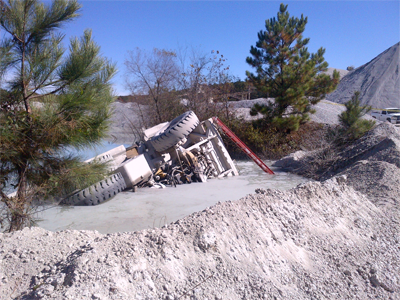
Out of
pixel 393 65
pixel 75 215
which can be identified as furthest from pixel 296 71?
pixel 393 65

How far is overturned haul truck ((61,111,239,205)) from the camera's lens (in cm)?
775

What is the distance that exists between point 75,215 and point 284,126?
11.0 metres

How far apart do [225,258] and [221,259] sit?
0.16ft

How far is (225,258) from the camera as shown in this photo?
10.3 ft

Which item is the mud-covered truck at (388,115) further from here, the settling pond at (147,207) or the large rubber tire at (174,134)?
the large rubber tire at (174,134)

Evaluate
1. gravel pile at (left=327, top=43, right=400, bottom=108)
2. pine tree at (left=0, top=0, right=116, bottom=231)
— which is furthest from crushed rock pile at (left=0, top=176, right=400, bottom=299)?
gravel pile at (left=327, top=43, right=400, bottom=108)

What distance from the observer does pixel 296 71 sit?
14.3 meters

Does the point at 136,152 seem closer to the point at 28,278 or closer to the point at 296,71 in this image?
the point at 28,278

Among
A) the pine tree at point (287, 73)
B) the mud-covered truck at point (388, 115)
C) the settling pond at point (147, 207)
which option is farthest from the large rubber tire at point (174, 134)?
the mud-covered truck at point (388, 115)

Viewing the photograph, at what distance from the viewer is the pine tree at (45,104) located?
12.7 feet

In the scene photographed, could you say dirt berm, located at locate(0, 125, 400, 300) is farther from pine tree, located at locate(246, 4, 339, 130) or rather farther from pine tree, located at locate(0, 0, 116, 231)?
pine tree, located at locate(246, 4, 339, 130)

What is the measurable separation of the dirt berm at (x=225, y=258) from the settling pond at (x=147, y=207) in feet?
5.39

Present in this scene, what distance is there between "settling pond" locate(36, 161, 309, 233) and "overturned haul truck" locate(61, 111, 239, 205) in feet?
1.22

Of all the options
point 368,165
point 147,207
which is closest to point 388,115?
point 368,165
